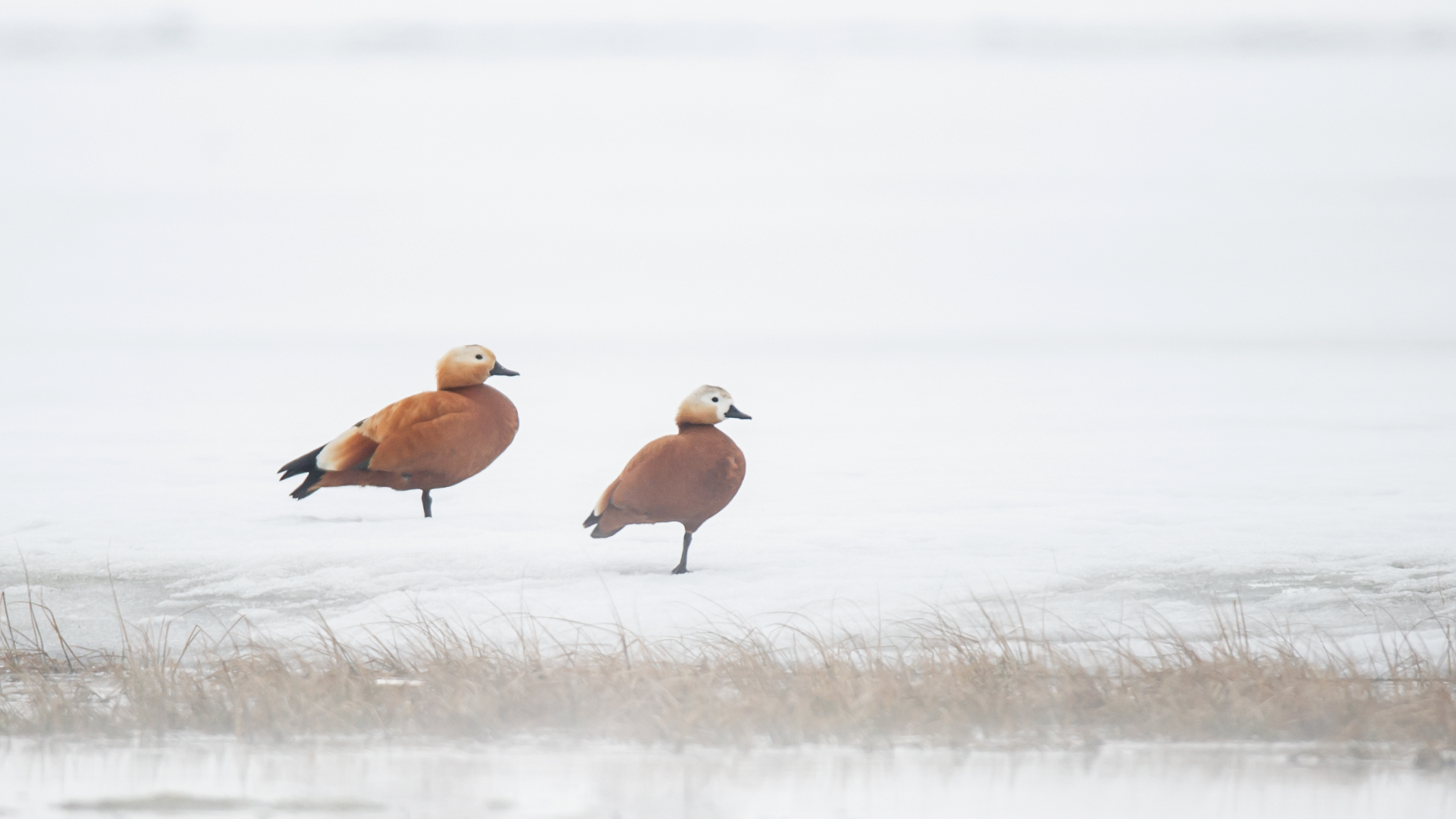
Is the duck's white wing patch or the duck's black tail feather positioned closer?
the duck's white wing patch

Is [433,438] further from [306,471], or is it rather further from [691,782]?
[691,782]

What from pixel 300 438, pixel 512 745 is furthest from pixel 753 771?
pixel 300 438

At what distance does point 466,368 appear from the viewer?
567 centimetres

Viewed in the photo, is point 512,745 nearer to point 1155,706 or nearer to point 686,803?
point 686,803

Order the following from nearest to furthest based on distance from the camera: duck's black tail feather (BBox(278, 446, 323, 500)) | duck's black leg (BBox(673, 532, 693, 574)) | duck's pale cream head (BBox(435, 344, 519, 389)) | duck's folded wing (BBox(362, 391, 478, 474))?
duck's black leg (BBox(673, 532, 693, 574))
duck's folded wing (BBox(362, 391, 478, 474))
duck's pale cream head (BBox(435, 344, 519, 389))
duck's black tail feather (BBox(278, 446, 323, 500))

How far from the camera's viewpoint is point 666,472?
4.75 meters

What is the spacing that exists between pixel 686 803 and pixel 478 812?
0.48 metres

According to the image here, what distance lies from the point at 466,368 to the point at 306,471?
91 centimetres

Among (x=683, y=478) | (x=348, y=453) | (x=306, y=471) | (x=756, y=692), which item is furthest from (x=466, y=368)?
(x=756, y=692)

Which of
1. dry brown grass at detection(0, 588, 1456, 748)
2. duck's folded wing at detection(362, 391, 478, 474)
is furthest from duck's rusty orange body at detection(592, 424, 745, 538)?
duck's folded wing at detection(362, 391, 478, 474)

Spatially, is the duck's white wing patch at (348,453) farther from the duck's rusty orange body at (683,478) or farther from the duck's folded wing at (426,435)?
the duck's rusty orange body at (683,478)

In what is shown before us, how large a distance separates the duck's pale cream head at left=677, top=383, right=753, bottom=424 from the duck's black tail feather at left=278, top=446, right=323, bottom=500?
191 cm

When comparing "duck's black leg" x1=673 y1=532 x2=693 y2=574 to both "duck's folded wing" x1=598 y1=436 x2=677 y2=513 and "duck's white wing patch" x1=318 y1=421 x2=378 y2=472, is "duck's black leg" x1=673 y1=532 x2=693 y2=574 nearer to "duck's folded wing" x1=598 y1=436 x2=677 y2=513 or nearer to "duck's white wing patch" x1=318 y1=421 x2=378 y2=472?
"duck's folded wing" x1=598 y1=436 x2=677 y2=513

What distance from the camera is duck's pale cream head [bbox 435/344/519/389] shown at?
5.68m
